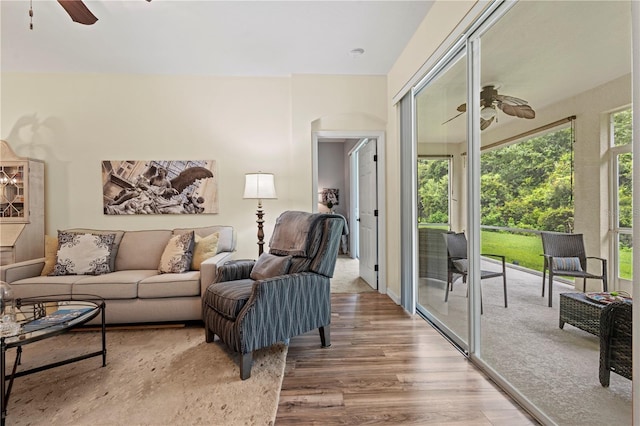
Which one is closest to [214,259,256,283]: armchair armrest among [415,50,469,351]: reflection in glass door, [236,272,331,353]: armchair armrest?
[236,272,331,353]: armchair armrest

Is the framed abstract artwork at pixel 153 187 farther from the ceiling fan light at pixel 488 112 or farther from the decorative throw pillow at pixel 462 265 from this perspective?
the ceiling fan light at pixel 488 112

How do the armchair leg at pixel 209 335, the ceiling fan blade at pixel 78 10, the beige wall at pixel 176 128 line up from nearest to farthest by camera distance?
1. the ceiling fan blade at pixel 78 10
2. the armchair leg at pixel 209 335
3. the beige wall at pixel 176 128

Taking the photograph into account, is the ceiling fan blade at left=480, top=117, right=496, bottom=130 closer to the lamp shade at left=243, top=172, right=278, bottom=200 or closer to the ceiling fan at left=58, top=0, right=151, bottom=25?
the lamp shade at left=243, top=172, right=278, bottom=200

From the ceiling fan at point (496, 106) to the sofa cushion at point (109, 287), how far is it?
310 centimetres

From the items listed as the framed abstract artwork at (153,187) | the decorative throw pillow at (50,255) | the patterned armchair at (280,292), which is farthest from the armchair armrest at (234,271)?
the decorative throw pillow at (50,255)

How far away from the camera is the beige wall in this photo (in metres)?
3.82

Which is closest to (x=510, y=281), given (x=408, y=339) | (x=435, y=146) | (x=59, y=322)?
(x=408, y=339)

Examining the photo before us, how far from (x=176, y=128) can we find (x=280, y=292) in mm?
2748

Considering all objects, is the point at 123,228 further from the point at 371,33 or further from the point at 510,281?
the point at 510,281

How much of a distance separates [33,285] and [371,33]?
3.82 m

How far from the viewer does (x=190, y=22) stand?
2848mm

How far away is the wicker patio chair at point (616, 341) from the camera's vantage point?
4.08 feet

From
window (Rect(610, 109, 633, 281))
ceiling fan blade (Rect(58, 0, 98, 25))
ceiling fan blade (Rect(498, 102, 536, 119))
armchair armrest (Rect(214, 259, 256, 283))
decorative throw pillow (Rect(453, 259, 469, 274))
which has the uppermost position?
ceiling fan blade (Rect(58, 0, 98, 25))

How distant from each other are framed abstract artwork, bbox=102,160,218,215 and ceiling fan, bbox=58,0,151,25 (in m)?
1.89
